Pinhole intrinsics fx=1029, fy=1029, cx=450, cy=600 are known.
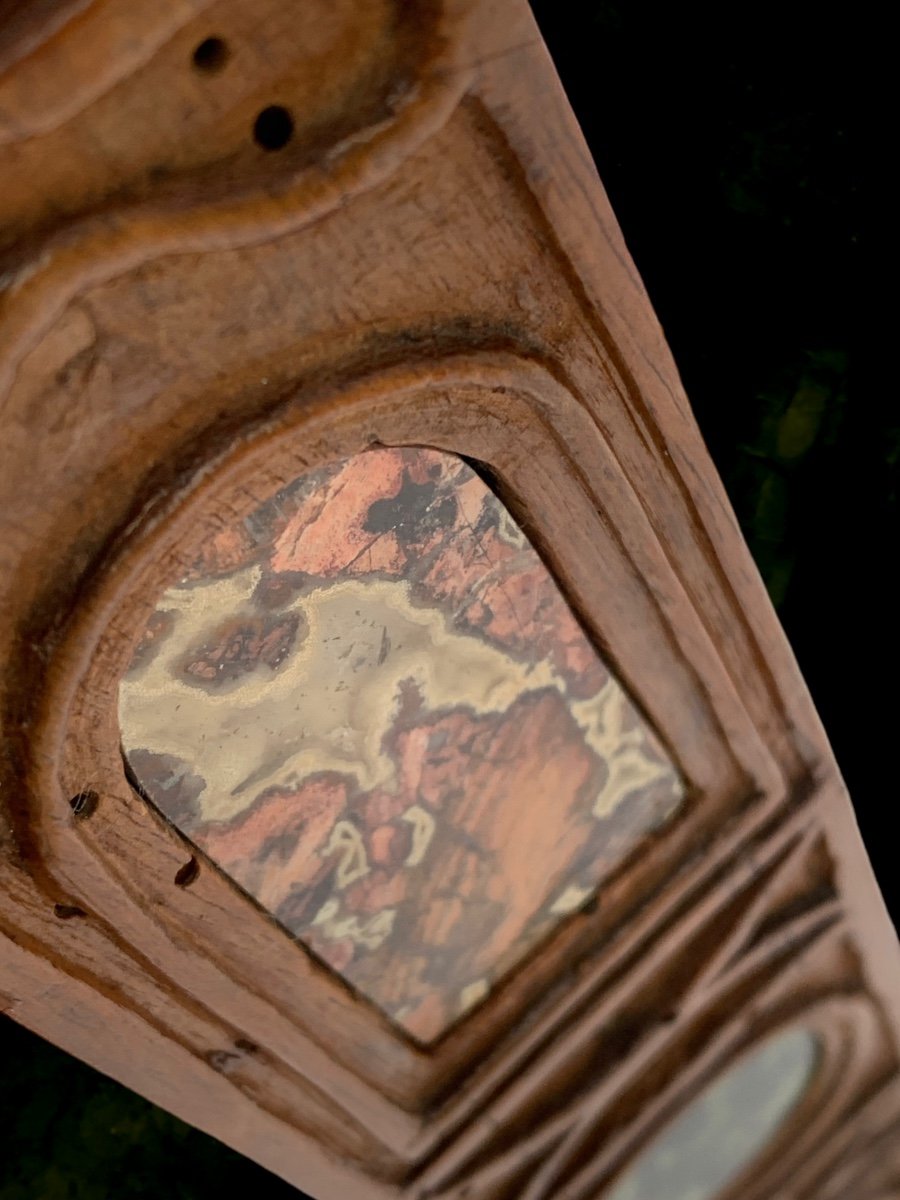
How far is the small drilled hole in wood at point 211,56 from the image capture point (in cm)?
67

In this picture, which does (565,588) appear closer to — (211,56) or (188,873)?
(188,873)

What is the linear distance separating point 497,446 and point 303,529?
7.8 inches

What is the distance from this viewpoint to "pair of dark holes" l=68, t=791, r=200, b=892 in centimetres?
92

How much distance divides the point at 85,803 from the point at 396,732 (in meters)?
0.35

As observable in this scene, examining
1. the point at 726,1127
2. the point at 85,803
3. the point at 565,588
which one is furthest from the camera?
the point at 726,1127

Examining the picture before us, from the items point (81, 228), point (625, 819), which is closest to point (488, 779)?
A: point (625, 819)

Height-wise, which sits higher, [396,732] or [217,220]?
[217,220]

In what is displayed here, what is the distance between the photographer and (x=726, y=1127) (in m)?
1.70

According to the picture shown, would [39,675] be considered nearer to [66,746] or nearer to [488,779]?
[66,746]

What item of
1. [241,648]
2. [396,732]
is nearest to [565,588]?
[396,732]

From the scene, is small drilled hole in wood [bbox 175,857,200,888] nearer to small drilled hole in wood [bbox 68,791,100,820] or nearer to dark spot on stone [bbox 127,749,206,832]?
dark spot on stone [bbox 127,749,206,832]

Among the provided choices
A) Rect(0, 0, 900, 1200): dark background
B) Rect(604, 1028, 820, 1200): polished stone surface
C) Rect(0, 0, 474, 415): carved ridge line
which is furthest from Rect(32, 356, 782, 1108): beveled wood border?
Rect(0, 0, 900, 1200): dark background

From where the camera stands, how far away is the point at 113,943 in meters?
1.04

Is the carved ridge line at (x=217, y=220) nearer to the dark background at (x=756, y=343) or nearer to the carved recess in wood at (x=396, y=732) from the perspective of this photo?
the carved recess in wood at (x=396, y=732)
